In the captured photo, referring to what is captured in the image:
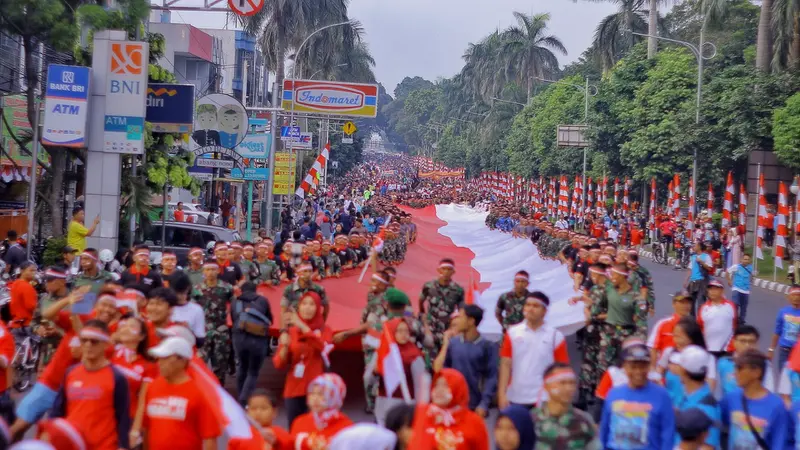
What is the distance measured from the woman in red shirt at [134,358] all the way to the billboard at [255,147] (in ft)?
79.5

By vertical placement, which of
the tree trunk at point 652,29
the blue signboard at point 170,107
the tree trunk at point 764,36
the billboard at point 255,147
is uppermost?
the tree trunk at point 652,29

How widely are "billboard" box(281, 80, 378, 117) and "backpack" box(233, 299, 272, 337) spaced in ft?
98.5

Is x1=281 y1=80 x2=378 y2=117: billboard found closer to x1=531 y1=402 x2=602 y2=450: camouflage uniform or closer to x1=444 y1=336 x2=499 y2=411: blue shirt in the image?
x1=444 y1=336 x2=499 y2=411: blue shirt

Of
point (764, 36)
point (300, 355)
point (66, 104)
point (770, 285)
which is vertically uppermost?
point (764, 36)

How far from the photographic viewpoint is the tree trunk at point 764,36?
42031mm

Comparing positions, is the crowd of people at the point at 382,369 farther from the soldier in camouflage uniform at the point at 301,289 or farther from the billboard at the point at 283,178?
the billboard at the point at 283,178

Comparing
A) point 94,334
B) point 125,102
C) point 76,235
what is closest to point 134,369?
point 94,334

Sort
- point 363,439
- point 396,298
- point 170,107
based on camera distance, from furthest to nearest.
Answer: point 170,107 → point 396,298 → point 363,439

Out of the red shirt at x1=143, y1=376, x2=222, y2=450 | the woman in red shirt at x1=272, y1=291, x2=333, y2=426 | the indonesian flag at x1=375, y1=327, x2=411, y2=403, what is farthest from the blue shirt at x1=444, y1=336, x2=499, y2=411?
the red shirt at x1=143, y1=376, x2=222, y2=450

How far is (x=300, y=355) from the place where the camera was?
945cm

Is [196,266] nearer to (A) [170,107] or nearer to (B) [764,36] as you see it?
(A) [170,107]

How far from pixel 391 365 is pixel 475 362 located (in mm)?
1359

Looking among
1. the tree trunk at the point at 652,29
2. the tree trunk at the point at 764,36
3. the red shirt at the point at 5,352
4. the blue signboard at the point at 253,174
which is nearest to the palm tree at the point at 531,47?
the tree trunk at the point at 652,29

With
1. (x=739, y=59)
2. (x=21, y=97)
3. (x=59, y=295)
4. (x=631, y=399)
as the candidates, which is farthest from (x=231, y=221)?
(x=631, y=399)
